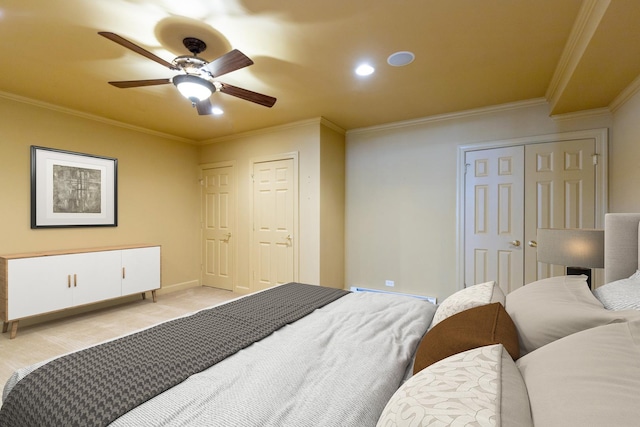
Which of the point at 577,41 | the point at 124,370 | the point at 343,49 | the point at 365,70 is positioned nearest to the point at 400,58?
the point at 365,70

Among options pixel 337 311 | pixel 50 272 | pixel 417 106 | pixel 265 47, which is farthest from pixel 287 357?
pixel 50 272

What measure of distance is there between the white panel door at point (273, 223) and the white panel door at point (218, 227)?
559 millimetres

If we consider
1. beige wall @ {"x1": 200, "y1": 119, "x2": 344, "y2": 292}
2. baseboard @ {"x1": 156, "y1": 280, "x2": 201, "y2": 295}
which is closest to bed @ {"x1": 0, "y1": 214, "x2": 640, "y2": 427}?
beige wall @ {"x1": 200, "y1": 119, "x2": 344, "y2": 292}

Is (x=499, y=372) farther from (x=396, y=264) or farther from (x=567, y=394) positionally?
(x=396, y=264)

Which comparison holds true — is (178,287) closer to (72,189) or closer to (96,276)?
(96,276)

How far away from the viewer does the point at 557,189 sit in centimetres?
315

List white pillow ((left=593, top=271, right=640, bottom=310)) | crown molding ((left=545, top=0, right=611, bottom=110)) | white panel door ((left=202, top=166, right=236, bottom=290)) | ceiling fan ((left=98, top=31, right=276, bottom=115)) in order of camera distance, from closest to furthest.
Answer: white pillow ((left=593, top=271, right=640, bottom=310)), crown molding ((left=545, top=0, right=611, bottom=110)), ceiling fan ((left=98, top=31, right=276, bottom=115)), white panel door ((left=202, top=166, right=236, bottom=290))

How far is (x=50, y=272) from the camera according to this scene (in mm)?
3123

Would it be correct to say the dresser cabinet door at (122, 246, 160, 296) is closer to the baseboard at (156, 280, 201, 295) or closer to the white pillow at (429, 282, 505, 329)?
the baseboard at (156, 280, 201, 295)

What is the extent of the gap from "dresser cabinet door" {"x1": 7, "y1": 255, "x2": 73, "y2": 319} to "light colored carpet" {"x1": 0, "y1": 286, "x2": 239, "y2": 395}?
0.27 meters

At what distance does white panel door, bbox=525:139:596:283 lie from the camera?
303 centimetres

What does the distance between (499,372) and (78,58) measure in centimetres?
346

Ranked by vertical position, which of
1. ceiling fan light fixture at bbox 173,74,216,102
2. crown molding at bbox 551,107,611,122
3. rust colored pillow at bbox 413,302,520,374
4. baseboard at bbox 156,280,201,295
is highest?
crown molding at bbox 551,107,611,122

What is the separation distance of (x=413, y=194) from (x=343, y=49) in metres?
2.21
